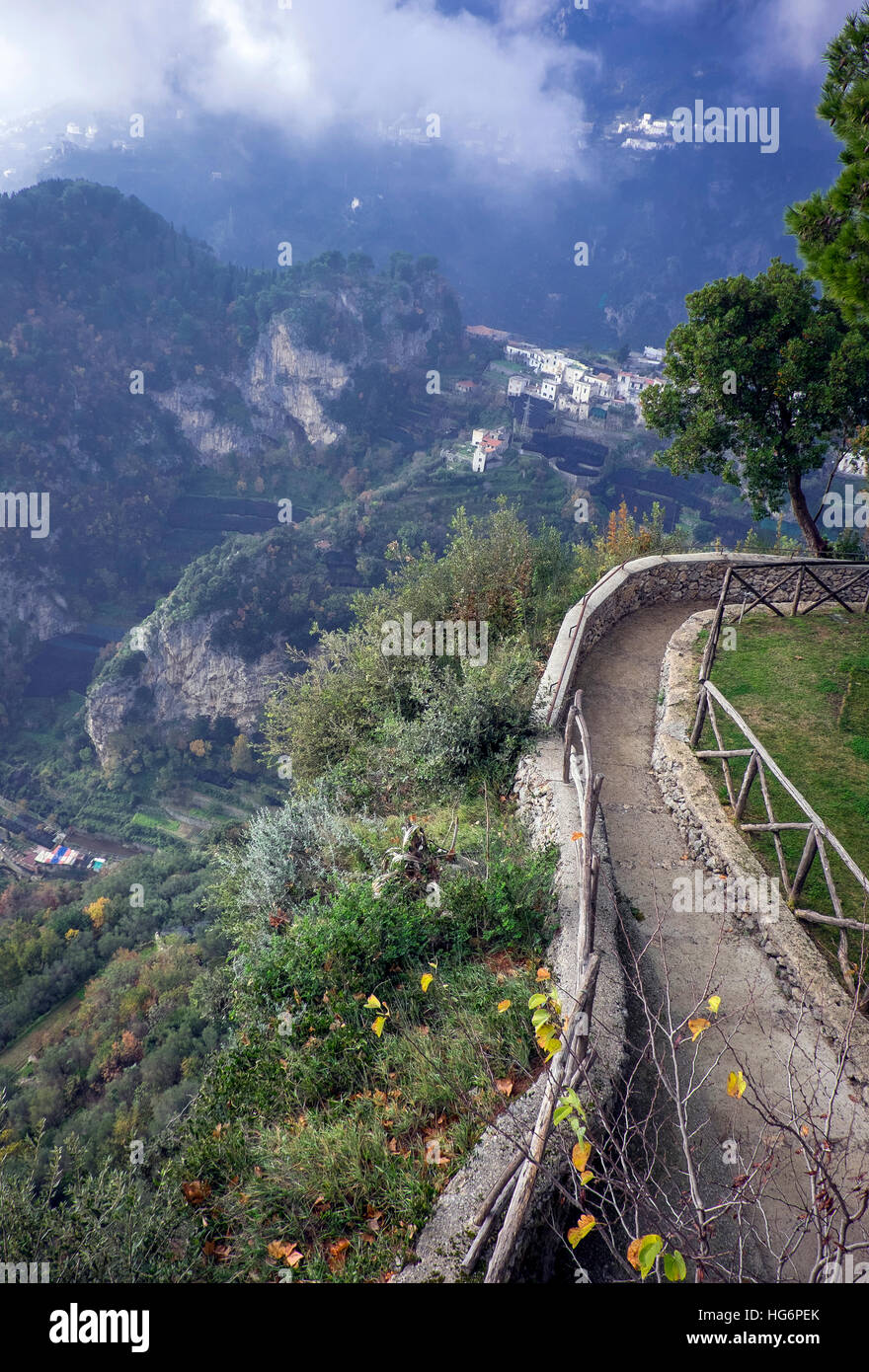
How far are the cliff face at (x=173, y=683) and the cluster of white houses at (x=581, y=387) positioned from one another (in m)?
48.7

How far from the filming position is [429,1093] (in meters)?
4.05

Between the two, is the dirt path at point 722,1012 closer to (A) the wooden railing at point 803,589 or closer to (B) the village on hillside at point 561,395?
(A) the wooden railing at point 803,589

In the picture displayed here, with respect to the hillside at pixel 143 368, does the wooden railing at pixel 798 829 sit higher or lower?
lower

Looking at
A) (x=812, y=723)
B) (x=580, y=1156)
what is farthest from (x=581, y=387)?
(x=580, y=1156)

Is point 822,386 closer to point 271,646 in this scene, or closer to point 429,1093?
point 429,1093

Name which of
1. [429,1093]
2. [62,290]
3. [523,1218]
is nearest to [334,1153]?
[429,1093]

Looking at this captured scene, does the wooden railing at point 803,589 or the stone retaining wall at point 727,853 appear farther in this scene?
the wooden railing at point 803,589

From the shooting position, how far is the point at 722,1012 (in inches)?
189

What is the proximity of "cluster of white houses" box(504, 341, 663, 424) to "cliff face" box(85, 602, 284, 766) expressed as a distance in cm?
4871

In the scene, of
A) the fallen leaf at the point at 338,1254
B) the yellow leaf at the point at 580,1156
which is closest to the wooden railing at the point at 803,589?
the yellow leaf at the point at 580,1156

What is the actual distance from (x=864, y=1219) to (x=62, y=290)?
106 metres

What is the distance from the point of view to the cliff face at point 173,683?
57.0 meters

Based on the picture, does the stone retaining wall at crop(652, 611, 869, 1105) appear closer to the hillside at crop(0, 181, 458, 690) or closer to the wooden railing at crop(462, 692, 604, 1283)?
the wooden railing at crop(462, 692, 604, 1283)
